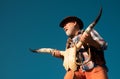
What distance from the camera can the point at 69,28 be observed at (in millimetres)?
7840

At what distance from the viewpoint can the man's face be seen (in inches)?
307

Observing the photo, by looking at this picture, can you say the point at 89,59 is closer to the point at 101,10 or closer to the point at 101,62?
the point at 101,62

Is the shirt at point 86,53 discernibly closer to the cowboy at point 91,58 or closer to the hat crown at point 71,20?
the cowboy at point 91,58

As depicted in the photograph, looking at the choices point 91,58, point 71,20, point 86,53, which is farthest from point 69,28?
point 91,58

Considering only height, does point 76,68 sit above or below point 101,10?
below

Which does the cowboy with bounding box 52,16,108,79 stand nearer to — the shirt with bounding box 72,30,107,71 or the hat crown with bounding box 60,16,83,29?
the shirt with bounding box 72,30,107,71

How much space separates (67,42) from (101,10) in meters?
1.42

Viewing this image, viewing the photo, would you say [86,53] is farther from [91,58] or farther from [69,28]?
[69,28]

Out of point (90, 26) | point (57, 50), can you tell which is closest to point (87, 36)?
point (90, 26)

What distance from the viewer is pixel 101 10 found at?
6.62m

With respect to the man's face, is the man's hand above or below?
below

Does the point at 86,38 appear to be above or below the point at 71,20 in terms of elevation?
below

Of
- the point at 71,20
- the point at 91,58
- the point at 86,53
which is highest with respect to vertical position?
the point at 71,20

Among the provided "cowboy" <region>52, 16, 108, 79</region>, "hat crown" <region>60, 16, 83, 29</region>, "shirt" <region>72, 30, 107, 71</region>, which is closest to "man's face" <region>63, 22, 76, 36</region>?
"hat crown" <region>60, 16, 83, 29</region>
